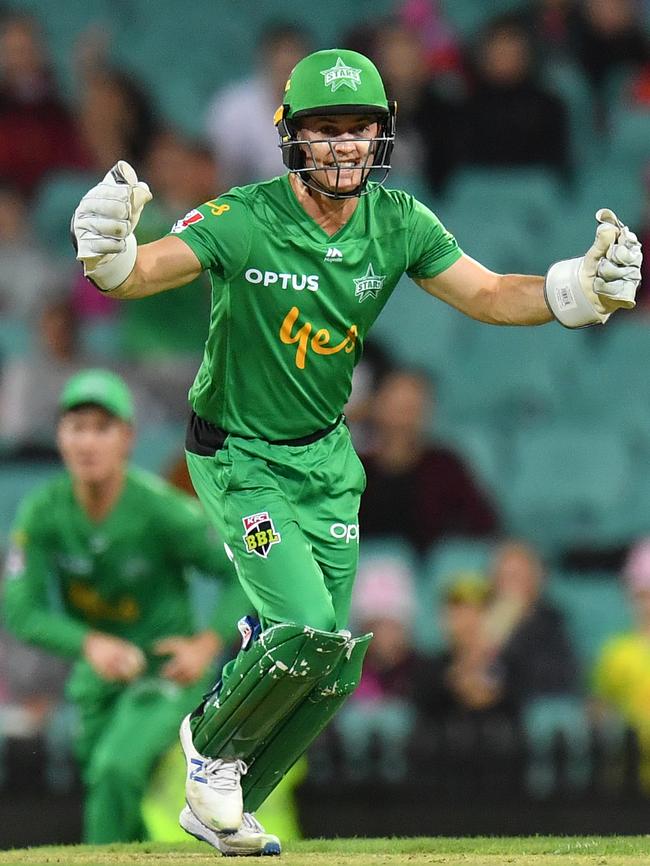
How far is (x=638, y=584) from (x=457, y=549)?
995 mm

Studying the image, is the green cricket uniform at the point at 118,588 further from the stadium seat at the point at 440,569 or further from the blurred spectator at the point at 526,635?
the stadium seat at the point at 440,569

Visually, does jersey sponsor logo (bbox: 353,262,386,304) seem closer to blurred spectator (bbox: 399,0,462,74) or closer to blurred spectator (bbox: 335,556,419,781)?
blurred spectator (bbox: 335,556,419,781)

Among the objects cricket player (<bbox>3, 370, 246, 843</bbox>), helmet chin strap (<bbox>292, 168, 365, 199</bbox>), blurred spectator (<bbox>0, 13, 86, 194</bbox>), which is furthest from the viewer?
blurred spectator (<bbox>0, 13, 86, 194</bbox>)

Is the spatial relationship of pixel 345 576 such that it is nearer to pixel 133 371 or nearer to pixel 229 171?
pixel 133 371

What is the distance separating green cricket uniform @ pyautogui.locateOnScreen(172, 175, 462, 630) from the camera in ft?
15.6

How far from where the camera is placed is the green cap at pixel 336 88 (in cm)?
475

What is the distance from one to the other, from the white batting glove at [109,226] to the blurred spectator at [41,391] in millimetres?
5301

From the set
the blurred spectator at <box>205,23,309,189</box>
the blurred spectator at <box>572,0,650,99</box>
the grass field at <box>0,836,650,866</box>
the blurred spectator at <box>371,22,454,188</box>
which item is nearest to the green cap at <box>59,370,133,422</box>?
the grass field at <box>0,836,650,866</box>

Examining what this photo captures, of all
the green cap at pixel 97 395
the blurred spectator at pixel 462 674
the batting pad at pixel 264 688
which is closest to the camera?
the batting pad at pixel 264 688

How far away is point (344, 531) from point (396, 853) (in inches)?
42.9

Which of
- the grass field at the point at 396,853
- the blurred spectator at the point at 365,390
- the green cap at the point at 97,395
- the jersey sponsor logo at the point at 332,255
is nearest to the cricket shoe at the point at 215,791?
the grass field at the point at 396,853

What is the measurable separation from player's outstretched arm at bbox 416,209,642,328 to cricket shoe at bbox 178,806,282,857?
1.54 metres

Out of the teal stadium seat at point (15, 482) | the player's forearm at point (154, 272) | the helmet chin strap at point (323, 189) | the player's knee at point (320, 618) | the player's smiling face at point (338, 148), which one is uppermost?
the player's smiling face at point (338, 148)

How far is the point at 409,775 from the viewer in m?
7.84
